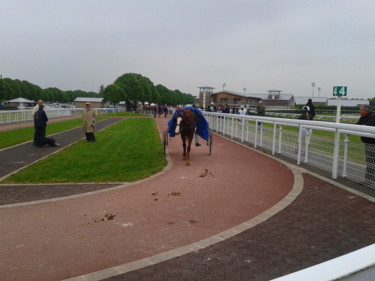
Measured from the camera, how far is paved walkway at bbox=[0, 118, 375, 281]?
3.59 meters

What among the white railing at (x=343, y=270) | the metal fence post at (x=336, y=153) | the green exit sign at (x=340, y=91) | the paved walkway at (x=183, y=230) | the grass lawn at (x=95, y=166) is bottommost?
the grass lawn at (x=95, y=166)

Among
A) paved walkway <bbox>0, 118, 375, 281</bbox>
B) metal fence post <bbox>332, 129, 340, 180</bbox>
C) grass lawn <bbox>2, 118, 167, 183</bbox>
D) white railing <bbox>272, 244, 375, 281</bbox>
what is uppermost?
white railing <bbox>272, 244, 375, 281</bbox>

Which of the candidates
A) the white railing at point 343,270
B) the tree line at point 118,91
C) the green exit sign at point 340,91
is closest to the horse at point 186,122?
the green exit sign at point 340,91

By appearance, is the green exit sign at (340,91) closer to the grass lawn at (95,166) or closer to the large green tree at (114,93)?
the grass lawn at (95,166)

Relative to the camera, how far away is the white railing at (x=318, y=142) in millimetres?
6957

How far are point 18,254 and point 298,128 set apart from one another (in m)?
7.74

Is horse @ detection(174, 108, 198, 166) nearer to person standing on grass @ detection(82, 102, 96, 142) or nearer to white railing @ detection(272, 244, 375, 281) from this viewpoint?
person standing on grass @ detection(82, 102, 96, 142)

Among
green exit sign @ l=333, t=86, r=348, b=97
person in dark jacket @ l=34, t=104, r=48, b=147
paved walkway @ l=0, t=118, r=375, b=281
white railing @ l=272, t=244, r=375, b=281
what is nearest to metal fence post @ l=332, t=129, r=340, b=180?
paved walkway @ l=0, t=118, r=375, b=281

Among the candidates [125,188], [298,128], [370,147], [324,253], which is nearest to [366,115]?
[370,147]

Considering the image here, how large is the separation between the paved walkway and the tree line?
6364 cm

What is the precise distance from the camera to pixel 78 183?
24.2 feet

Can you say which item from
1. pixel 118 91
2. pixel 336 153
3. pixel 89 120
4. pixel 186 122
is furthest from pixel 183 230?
pixel 118 91

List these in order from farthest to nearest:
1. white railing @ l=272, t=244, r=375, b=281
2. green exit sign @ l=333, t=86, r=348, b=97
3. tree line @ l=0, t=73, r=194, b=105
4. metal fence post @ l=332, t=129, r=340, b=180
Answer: tree line @ l=0, t=73, r=194, b=105
green exit sign @ l=333, t=86, r=348, b=97
metal fence post @ l=332, t=129, r=340, b=180
white railing @ l=272, t=244, r=375, b=281

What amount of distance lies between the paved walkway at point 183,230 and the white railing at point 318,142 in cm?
57
